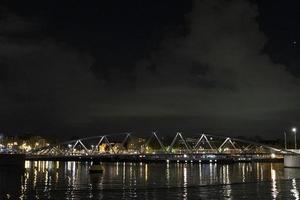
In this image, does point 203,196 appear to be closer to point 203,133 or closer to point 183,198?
point 183,198

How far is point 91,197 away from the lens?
4525 cm

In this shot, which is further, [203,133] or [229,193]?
[203,133]

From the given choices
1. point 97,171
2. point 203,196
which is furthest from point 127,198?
point 97,171

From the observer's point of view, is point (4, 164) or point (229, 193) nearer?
point (229, 193)

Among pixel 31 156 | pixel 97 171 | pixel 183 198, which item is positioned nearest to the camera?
pixel 183 198

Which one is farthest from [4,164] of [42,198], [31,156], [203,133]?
[42,198]

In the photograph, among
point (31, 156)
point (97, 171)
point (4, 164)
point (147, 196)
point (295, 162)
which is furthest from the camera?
point (31, 156)

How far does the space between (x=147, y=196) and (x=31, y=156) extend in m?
139

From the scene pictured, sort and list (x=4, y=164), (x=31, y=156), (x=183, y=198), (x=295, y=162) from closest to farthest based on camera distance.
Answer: (x=183, y=198)
(x=295, y=162)
(x=4, y=164)
(x=31, y=156)

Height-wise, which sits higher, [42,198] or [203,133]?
[203,133]

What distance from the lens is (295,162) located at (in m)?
134

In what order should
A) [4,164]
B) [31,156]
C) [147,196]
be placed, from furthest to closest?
[31,156]
[4,164]
[147,196]

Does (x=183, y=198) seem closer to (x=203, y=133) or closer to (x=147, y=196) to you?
(x=147, y=196)

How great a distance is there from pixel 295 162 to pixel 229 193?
298ft
